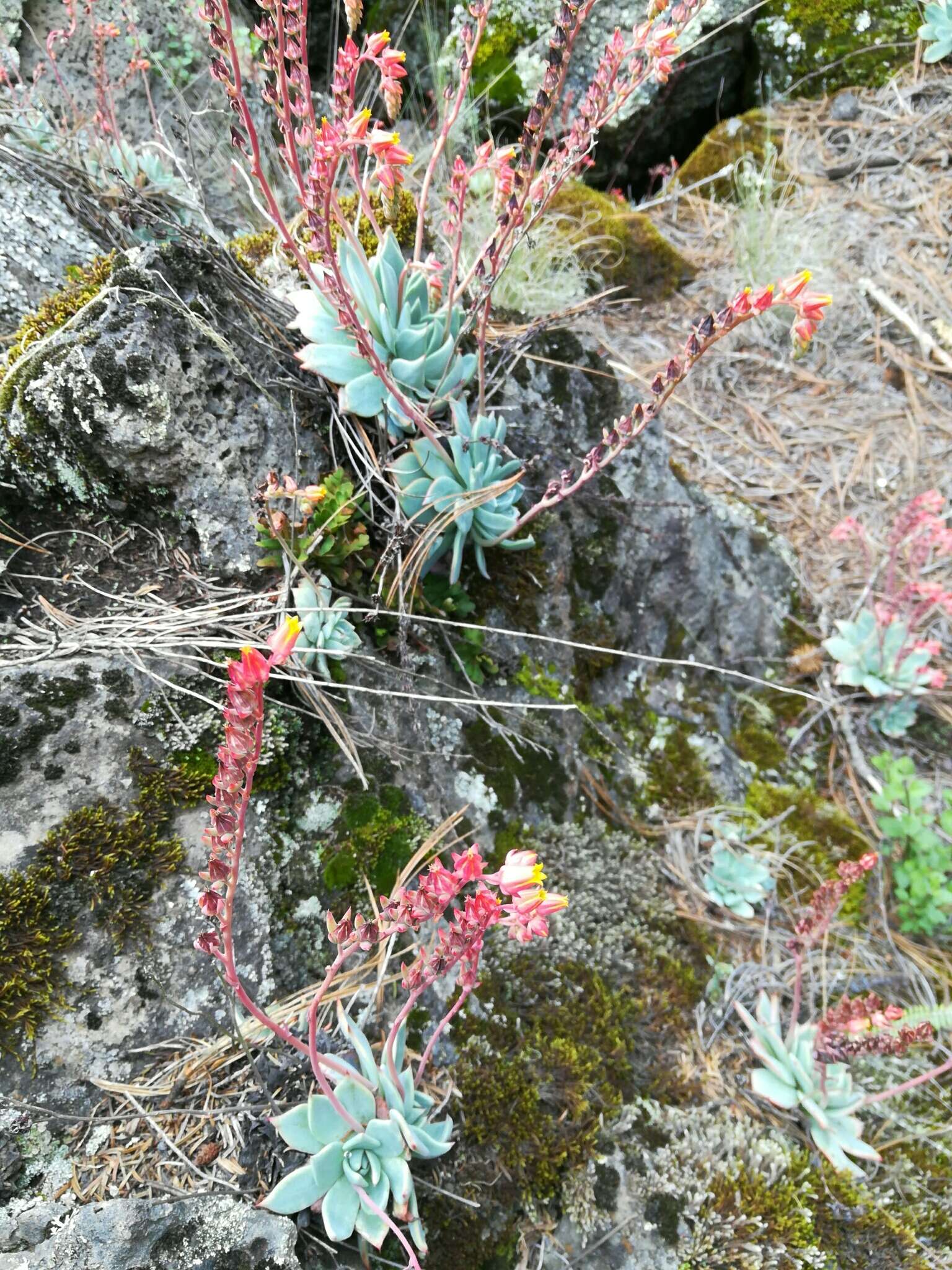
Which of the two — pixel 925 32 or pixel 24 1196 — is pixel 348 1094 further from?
pixel 925 32

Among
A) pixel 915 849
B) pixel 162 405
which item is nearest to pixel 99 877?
pixel 162 405

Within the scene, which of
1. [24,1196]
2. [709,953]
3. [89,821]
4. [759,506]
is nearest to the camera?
[24,1196]

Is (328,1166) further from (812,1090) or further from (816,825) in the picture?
(816,825)

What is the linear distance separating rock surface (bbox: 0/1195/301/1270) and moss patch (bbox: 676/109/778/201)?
18.1 ft

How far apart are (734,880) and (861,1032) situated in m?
0.53

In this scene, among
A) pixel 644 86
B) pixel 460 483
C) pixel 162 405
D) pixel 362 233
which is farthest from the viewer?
pixel 644 86

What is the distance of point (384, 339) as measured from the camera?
193 cm

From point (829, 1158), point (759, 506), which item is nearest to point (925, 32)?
point (759, 506)

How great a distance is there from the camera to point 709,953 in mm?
2256

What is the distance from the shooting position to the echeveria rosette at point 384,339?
1.86 meters

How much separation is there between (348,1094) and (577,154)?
2.04 m

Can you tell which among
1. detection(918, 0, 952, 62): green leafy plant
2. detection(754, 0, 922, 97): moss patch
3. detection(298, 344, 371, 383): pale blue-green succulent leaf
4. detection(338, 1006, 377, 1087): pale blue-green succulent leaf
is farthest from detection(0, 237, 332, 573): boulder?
detection(754, 0, 922, 97): moss patch

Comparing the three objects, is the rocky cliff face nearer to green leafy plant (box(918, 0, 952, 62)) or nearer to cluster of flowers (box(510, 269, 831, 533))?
cluster of flowers (box(510, 269, 831, 533))

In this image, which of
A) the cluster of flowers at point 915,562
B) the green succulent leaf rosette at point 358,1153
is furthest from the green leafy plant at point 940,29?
the green succulent leaf rosette at point 358,1153
